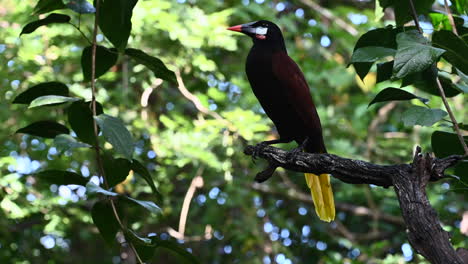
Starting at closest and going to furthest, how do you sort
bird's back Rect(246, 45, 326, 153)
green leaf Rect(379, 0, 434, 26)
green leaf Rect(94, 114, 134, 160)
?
green leaf Rect(94, 114, 134, 160) < green leaf Rect(379, 0, 434, 26) < bird's back Rect(246, 45, 326, 153)

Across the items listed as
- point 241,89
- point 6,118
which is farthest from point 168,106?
point 6,118

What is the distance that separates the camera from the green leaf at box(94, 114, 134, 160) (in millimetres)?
1478

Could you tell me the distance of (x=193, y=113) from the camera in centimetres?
562

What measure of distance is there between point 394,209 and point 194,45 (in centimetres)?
241

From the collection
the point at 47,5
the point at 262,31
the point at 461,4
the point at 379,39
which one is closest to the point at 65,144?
the point at 47,5

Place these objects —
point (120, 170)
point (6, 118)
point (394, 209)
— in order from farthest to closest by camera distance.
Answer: point (394, 209) → point (6, 118) → point (120, 170)

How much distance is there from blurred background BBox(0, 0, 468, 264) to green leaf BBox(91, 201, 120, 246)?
5.97ft

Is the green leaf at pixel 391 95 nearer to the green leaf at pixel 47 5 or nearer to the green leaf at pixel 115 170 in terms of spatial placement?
the green leaf at pixel 115 170

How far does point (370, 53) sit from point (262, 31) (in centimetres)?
132

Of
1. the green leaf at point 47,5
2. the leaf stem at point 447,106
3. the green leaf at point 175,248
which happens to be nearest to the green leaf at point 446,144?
the leaf stem at point 447,106

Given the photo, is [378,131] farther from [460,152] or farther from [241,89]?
[460,152]

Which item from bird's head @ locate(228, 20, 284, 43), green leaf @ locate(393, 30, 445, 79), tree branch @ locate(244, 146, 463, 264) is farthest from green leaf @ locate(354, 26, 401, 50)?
bird's head @ locate(228, 20, 284, 43)

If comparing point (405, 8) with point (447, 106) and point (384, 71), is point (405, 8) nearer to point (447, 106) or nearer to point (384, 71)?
point (384, 71)

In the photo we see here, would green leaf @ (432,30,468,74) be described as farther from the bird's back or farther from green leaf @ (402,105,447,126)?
the bird's back
